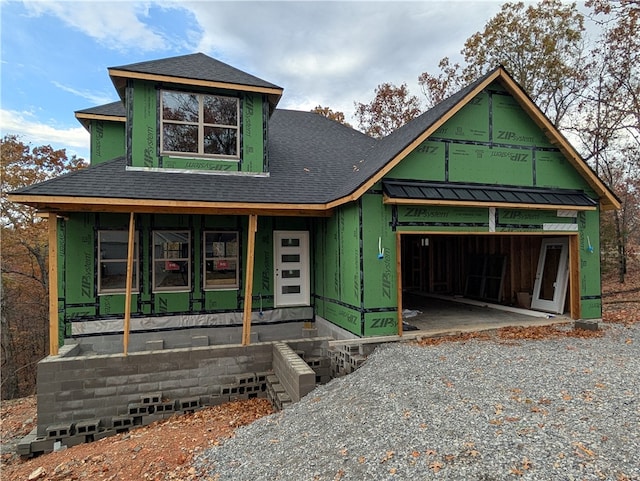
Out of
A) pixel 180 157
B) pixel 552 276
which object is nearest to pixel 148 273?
pixel 180 157

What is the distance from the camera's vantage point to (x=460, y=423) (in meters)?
3.88

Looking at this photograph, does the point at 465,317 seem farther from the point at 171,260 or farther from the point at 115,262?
Result: the point at 115,262

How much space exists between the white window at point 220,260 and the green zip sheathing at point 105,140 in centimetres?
502

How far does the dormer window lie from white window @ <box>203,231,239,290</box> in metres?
2.06

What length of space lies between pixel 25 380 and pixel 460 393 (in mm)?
22756

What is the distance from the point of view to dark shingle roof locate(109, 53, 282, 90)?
27.8ft

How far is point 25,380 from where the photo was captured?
18609 mm

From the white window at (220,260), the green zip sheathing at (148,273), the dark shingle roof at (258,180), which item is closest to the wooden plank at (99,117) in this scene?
the dark shingle roof at (258,180)

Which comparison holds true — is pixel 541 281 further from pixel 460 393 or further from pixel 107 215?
pixel 107 215

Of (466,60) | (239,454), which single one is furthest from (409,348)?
(466,60)

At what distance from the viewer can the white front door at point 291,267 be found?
9453 millimetres

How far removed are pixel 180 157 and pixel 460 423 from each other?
797 cm

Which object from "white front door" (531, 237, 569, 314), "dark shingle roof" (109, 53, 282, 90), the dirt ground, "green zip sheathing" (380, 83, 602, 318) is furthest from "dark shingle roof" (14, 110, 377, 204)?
"white front door" (531, 237, 569, 314)

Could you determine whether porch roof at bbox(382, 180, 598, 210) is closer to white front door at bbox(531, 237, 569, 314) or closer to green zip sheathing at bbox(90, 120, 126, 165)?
white front door at bbox(531, 237, 569, 314)
